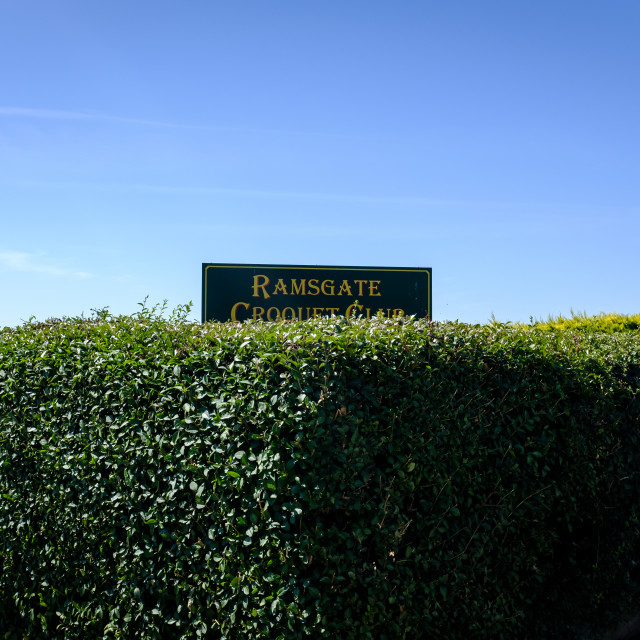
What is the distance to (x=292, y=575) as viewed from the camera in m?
4.32

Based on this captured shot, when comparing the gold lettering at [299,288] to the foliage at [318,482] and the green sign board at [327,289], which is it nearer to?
the green sign board at [327,289]

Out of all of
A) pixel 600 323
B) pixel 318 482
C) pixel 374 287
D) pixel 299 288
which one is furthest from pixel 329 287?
pixel 318 482

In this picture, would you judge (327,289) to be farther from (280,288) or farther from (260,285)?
(260,285)

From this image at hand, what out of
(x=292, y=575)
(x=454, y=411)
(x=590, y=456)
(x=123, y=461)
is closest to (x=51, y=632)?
(x=123, y=461)

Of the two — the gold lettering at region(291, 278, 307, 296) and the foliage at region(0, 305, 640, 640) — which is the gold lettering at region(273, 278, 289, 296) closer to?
the gold lettering at region(291, 278, 307, 296)

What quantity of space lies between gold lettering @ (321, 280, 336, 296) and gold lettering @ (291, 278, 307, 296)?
0.31 metres

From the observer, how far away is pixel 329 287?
10992 mm

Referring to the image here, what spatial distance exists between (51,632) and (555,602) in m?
4.71

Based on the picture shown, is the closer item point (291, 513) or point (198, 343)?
point (291, 513)

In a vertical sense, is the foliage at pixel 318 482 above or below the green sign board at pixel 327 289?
below

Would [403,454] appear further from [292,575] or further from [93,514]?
[93,514]

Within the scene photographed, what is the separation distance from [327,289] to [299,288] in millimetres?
485

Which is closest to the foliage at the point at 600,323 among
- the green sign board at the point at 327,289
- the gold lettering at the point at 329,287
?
the green sign board at the point at 327,289

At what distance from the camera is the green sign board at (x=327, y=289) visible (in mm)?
10906
